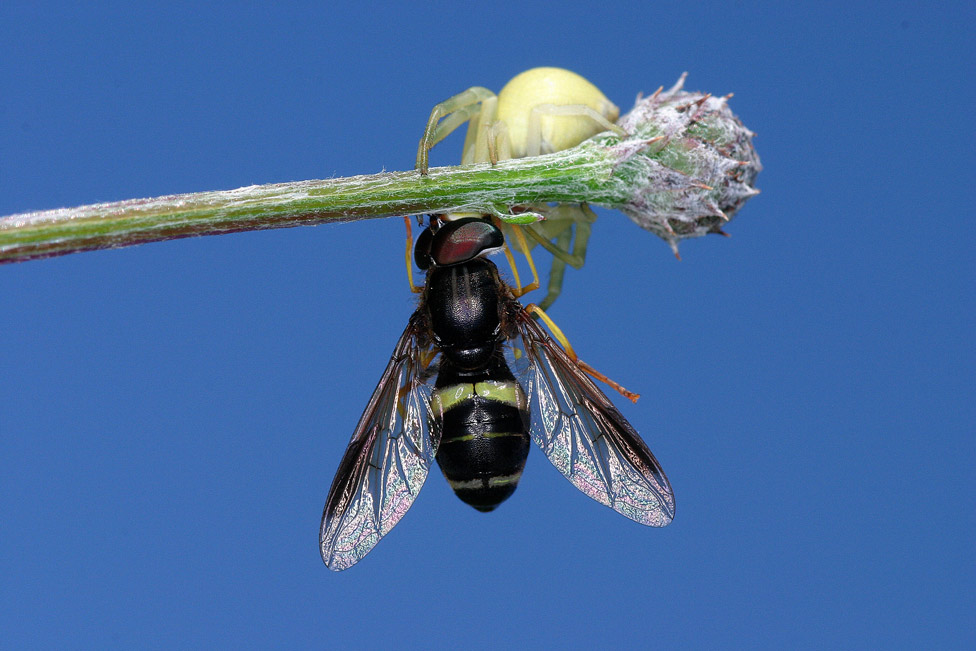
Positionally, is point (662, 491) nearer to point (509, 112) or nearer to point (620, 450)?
point (620, 450)

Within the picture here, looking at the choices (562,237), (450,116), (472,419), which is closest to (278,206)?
(450,116)

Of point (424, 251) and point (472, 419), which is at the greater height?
point (424, 251)

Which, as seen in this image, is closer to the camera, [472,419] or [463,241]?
[463,241]

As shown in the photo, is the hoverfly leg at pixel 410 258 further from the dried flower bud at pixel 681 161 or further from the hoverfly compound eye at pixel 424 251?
the dried flower bud at pixel 681 161

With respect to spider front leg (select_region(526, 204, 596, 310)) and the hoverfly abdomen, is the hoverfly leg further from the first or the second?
spider front leg (select_region(526, 204, 596, 310))

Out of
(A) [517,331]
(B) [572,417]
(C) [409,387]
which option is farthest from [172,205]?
(B) [572,417]

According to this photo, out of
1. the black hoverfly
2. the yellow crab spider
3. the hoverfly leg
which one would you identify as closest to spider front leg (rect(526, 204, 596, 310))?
the yellow crab spider

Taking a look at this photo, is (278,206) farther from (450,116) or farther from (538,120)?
(538,120)

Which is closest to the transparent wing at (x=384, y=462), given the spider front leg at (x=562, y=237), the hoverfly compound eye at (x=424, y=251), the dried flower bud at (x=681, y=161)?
the hoverfly compound eye at (x=424, y=251)
